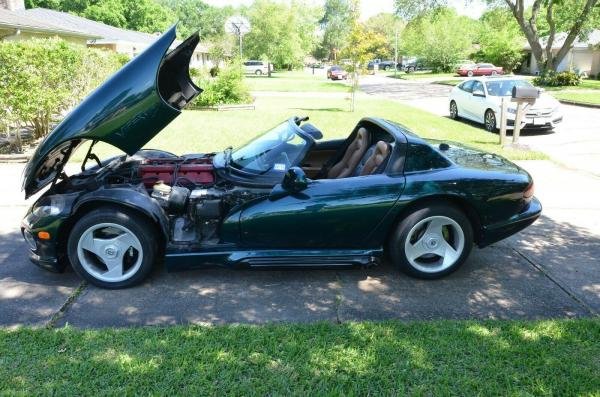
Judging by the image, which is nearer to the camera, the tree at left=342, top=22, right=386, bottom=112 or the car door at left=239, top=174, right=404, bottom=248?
the car door at left=239, top=174, right=404, bottom=248

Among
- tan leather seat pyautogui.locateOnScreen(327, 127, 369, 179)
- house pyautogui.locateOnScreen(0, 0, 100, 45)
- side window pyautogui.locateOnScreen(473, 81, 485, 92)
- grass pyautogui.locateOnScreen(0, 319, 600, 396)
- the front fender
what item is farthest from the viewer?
house pyautogui.locateOnScreen(0, 0, 100, 45)

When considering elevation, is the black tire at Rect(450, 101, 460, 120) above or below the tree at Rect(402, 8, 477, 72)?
below

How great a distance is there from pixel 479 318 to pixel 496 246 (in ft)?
5.24

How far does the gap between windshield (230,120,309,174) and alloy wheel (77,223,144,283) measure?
43.4 inches


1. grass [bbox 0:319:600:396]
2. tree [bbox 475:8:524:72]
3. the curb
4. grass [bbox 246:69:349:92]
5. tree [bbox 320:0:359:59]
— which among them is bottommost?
grass [bbox 0:319:600:396]

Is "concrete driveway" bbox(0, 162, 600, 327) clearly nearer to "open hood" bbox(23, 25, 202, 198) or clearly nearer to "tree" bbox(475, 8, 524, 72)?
"open hood" bbox(23, 25, 202, 198)

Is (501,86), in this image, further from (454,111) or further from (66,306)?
(66,306)

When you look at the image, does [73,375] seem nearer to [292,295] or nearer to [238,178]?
[292,295]

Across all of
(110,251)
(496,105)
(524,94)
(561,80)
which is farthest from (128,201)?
(561,80)

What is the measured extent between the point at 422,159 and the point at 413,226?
0.57 m

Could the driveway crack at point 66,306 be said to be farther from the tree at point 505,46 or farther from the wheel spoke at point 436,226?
the tree at point 505,46

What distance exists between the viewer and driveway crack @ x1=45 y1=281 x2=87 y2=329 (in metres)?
3.50

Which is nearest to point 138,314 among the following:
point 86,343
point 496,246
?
point 86,343

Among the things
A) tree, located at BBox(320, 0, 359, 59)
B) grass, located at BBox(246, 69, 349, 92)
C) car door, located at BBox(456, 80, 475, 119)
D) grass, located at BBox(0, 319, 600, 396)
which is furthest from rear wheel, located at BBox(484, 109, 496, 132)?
tree, located at BBox(320, 0, 359, 59)
